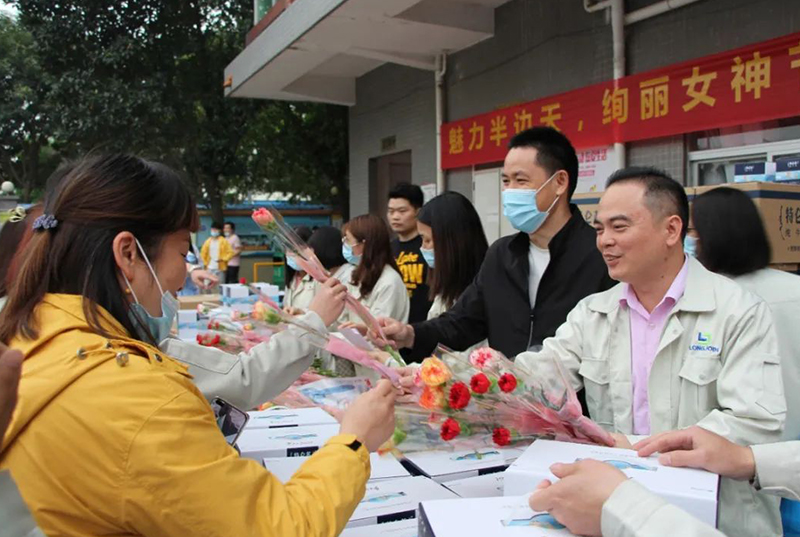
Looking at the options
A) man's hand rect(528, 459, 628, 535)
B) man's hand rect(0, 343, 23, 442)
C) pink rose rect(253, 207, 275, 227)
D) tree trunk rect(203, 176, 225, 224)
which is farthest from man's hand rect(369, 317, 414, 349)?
tree trunk rect(203, 176, 225, 224)

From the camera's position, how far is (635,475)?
136cm

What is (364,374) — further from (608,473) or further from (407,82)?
(407,82)

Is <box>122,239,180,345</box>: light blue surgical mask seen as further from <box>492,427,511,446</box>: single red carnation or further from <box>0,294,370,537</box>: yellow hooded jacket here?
<box>492,427,511,446</box>: single red carnation

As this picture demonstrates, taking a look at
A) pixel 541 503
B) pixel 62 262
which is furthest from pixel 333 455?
pixel 62 262

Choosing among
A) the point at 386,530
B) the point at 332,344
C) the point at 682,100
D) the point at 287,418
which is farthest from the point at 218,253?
the point at 386,530

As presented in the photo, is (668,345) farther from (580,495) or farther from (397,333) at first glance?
(397,333)

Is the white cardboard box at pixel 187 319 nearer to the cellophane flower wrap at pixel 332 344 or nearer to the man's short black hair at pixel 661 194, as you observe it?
the cellophane flower wrap at pixel 332 344

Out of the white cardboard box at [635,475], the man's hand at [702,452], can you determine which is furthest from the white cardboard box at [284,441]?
the man's hand at [702,452]

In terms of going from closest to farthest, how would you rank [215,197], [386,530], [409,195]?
[386,530] → [409,195] → [215,197]

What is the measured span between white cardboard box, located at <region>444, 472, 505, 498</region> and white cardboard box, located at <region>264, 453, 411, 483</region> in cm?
14

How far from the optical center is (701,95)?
4.89 m

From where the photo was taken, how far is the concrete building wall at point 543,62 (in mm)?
4852

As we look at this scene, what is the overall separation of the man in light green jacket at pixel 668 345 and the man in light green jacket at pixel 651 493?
89mm

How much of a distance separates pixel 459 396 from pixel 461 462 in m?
0.30
